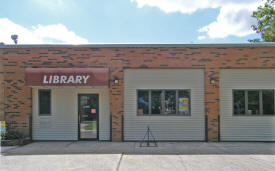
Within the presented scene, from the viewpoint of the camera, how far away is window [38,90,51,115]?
9.23 meters

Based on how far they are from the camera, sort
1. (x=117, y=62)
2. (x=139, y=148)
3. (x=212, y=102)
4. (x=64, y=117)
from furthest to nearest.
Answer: (x=64, y=117) < (x=117, y=62) < (x=212, y=102) < (x=139, y=148)

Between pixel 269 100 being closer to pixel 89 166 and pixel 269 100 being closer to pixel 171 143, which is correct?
pixel 171 143

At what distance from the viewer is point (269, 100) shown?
905cm

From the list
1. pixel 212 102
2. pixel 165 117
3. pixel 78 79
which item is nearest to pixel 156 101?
pixel 165 117

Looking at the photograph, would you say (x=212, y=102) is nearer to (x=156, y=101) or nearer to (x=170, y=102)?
(x=170, y=102)

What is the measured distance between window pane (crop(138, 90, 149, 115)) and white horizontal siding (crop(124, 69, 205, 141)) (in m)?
0.22

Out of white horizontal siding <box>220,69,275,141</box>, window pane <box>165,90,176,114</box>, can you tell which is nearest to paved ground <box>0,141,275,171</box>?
white horizontal siding <box>220,69,275,141</box>

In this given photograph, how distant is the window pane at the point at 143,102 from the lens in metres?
9.09

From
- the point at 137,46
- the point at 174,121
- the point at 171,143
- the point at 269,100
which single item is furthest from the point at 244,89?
the point at 137,46

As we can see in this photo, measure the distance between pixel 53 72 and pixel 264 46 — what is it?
1045 centimetres

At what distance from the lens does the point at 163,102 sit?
906cm

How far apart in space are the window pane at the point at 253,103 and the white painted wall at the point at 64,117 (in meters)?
7.21

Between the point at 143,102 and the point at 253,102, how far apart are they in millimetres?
5597

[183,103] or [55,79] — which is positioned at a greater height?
[55,79]
